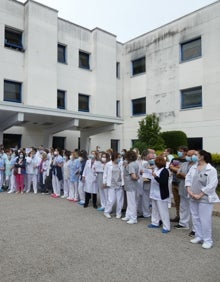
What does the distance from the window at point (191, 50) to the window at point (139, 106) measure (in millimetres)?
4769

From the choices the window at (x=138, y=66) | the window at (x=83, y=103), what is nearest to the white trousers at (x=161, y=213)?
the window at (x=83, y=103)

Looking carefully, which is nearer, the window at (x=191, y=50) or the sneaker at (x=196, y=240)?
the sneaker at (x=196, y=240)

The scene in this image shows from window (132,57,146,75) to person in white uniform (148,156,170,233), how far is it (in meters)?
17.3

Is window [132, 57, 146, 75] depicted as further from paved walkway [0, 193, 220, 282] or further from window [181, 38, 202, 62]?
paved walkway [0, 193, 220, 282]

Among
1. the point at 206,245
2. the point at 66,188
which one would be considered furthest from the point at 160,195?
the point at 66,188

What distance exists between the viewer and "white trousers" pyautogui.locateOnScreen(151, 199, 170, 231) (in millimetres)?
6457

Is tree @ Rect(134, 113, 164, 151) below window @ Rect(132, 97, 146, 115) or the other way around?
below

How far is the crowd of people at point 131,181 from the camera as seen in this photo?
5.73 meters

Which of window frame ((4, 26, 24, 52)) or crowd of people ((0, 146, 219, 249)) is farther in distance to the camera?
window frame ((4, 26, 24, 52))

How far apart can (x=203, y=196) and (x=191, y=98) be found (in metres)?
14.8

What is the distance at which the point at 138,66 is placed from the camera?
23.3 metres

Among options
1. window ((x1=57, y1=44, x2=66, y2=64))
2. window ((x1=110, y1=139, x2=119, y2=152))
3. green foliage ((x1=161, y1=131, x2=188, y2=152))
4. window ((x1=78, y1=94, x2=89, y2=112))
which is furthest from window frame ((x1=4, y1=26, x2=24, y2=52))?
green foliage ((x1=161, y1=131, x2=188, y2=152))

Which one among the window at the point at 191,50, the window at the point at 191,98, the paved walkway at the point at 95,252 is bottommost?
the paved walkway at the point at 95,252

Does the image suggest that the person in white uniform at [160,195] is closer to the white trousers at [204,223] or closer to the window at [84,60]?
the white trousers at [204,223]
